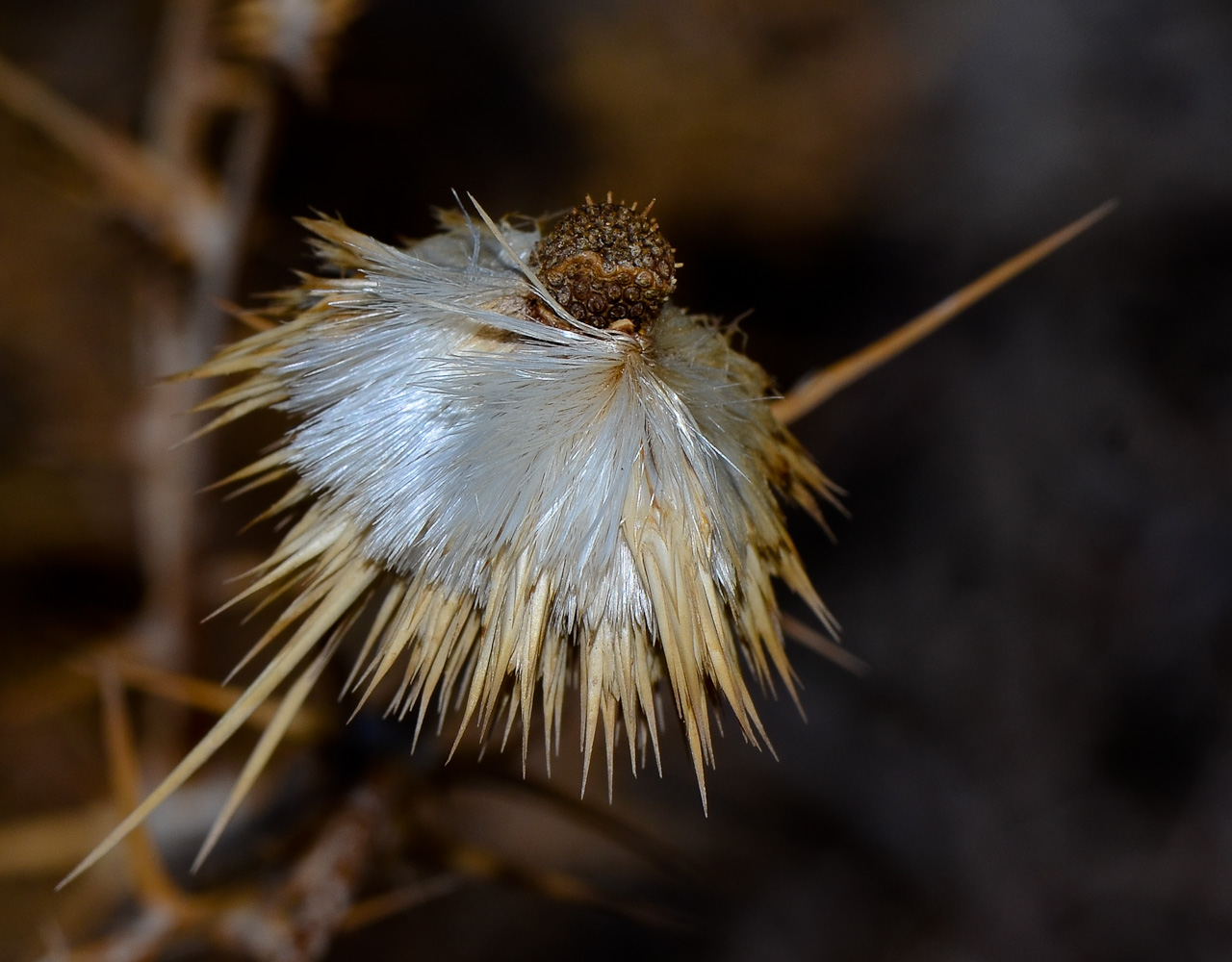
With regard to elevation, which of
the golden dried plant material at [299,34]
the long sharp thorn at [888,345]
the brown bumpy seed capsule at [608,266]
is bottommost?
the golden dried plant material at [299,34]

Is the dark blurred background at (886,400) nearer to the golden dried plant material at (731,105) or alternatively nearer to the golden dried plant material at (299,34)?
the golden dried plant material at (731,105)

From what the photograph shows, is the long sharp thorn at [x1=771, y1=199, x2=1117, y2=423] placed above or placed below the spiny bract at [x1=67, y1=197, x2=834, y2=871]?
above

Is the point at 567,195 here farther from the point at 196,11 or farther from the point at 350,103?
the point at 196,11

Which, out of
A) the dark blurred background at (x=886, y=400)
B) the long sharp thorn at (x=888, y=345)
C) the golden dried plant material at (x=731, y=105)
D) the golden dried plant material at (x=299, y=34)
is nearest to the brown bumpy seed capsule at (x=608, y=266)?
the long sharp thorn at (x=888, y=345)

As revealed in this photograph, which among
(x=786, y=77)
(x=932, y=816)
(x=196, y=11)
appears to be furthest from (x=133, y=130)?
(x=932, y=816)

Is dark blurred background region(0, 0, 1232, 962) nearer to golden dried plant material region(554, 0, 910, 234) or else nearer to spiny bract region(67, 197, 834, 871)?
golden dried plant material region(554, 0, 910, 234)

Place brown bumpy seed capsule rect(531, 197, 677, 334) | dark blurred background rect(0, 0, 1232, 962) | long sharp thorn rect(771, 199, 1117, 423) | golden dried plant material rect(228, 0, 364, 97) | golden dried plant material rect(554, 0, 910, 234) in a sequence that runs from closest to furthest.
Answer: brown bumpy seed capsule rect(531, 197, 677, 334), long sharp thorn rect(771, 199, 1117, 423), golden dried plant material rect(228, 0, 364, 97), dark blurred background rect(0, 0, 1232, 962), golden dried plant material rect(554, 0, 910, 234)

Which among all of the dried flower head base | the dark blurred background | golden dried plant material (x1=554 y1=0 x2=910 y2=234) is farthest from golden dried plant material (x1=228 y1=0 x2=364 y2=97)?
golden dried plant material (x1=554 y1=0 x2=910 y2=234)
